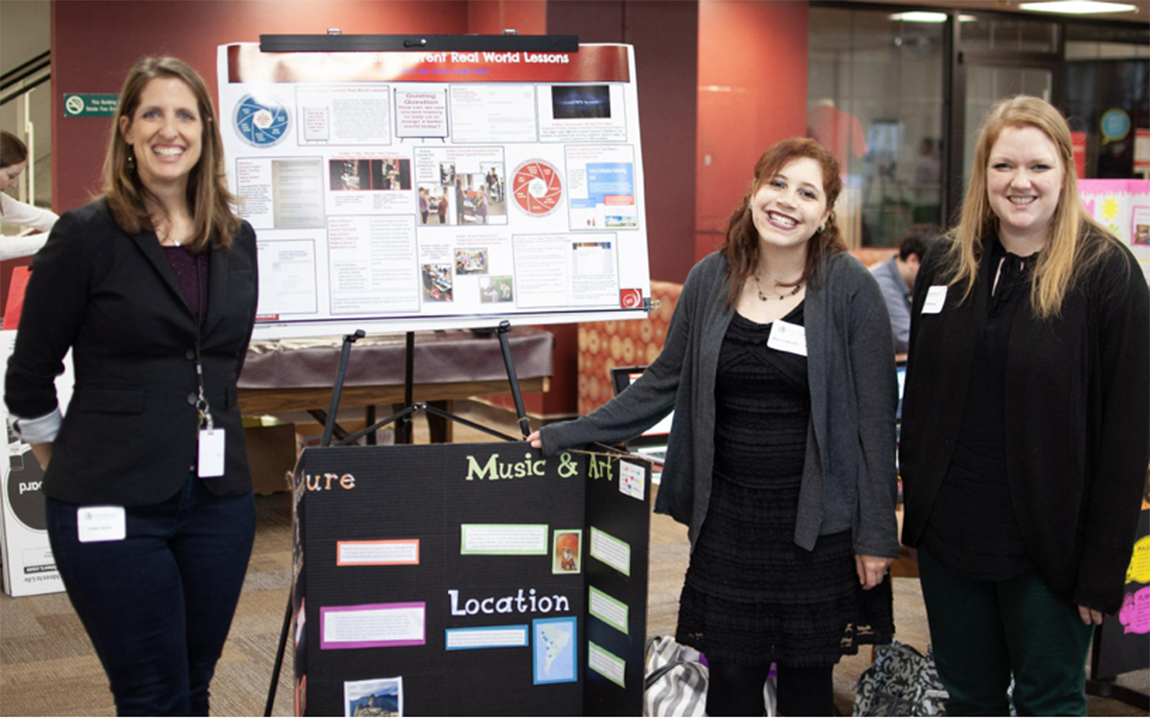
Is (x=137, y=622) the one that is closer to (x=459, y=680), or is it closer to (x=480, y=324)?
(x=459, y=680)

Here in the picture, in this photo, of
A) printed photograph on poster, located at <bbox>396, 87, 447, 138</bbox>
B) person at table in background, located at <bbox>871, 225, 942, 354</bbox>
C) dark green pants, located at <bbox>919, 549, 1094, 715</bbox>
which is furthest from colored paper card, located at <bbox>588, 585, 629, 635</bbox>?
person at table in background, located at <bbox>871, 225, 942, 354</bbox>

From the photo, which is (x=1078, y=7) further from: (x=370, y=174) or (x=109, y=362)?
(x=109, y=362)

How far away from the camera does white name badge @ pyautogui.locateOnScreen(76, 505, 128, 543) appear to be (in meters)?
1.79

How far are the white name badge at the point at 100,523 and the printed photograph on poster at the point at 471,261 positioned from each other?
103 cm

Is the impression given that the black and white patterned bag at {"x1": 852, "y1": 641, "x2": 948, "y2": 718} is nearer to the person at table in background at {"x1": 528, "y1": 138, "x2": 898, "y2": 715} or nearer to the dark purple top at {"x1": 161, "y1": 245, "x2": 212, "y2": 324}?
the person at table in background at {"x1": 528, "y1": 138, "x2": 898, "y2": 715}

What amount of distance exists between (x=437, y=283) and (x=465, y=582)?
0.70 metres

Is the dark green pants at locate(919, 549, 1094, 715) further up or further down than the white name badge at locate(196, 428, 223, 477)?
further down

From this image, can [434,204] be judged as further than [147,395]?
Yes

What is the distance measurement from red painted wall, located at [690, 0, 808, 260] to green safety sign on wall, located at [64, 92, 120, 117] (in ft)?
12.4

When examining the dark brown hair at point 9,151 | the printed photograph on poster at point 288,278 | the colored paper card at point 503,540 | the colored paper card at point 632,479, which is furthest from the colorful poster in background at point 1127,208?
the dark brown hair at point 9,151

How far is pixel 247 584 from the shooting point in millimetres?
4164

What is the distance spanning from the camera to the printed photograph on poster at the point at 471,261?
259 centimetres

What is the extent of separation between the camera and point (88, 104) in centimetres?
662

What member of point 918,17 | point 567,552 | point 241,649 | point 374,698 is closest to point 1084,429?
point 567,552
